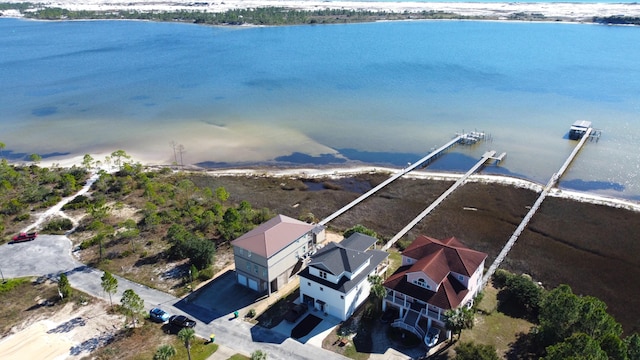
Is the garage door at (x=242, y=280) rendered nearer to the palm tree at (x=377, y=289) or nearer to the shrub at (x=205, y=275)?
the shrub at (x=205, y=275)

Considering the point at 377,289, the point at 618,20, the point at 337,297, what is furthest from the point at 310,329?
the point at 618,20

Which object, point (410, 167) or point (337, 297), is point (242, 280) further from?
point (410, 167)

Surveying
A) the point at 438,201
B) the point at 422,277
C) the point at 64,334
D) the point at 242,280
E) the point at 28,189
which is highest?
the point at 422,277

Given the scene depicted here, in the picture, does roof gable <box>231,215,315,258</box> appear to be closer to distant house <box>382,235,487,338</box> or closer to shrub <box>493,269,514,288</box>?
distant house <box>382,235,487,338</box>

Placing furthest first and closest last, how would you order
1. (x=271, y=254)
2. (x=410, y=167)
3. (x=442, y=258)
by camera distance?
1. (x=410, y=167)
2. (x=271, y=254)
3. (x=442, y=258)

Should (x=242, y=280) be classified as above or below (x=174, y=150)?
below

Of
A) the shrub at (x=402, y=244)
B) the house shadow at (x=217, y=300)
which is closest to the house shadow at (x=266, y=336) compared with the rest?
the house shadow at (x=217, y=300)

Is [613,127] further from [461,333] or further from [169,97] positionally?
[169,97]
